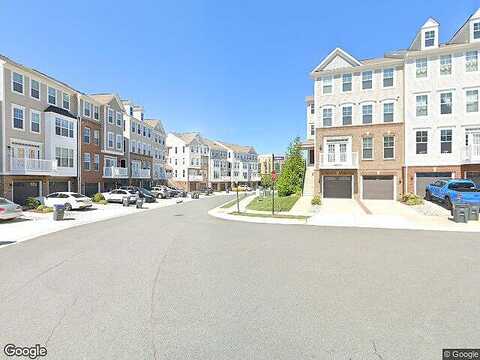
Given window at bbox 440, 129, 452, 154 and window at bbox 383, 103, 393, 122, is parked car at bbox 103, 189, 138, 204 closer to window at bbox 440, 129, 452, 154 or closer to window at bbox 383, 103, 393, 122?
window at bbox 383, 103, 393, 122

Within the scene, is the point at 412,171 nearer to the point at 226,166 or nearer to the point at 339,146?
the point at 339,146

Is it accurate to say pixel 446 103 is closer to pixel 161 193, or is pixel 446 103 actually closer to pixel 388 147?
pixel 388 147

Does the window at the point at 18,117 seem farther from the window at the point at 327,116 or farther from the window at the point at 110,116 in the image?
the window at the point at 327,116

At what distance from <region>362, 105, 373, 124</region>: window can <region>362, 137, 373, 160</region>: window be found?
172cm

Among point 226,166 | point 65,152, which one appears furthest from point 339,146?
point 226,166

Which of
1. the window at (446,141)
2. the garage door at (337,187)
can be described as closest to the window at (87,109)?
the garage door at (337,187)

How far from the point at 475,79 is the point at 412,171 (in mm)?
9040

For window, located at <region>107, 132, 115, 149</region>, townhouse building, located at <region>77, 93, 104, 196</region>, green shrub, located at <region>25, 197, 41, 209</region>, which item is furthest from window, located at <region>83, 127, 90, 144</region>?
green shrub, located at <region>25, 197, 41, 209</region>

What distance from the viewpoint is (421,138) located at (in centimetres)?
2553

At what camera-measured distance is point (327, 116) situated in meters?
28.9

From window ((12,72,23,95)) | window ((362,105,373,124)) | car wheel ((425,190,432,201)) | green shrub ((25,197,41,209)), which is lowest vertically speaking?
green shrub ((25,197,41,209))

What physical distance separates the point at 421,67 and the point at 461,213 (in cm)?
1622

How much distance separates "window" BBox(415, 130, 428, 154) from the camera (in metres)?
25.4

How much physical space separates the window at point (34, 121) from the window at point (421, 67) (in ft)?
116
